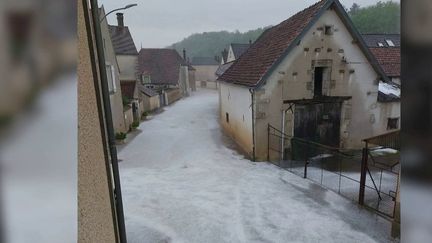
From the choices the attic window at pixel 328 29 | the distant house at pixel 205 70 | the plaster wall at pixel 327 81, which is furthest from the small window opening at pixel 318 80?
the distant house at pixel 205 70

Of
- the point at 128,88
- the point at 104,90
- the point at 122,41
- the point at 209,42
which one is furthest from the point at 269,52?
the point at 209,42

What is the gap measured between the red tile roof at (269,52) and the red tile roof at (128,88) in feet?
23.7

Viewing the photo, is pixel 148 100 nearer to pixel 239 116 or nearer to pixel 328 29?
pixel 239 116

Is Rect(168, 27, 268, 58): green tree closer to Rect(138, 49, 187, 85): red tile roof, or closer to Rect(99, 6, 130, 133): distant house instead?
Rect(138, 49, 187, 85): red tile roof

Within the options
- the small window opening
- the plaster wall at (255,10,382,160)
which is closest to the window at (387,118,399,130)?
the plaster wall at (255,10,382,160)

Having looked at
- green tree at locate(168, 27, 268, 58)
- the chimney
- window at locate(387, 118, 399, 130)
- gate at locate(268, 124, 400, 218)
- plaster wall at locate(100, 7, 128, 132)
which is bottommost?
gate at locate(268, 124, 400, 218)

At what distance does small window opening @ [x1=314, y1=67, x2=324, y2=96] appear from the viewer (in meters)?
11.3

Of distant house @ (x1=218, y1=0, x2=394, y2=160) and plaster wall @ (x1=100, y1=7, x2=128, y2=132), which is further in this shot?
plaster wall @ (x1=100, y1=7, x2=128, y2=132)

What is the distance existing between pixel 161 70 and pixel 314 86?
976 inches

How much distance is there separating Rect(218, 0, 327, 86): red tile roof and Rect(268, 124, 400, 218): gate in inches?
81.4

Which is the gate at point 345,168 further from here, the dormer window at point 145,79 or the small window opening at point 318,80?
the dormer window at point 145,79

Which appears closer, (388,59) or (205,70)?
(388,59)

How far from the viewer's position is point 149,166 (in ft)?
31.7

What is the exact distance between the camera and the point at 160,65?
34.1m
